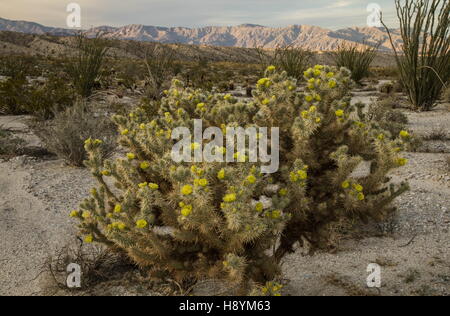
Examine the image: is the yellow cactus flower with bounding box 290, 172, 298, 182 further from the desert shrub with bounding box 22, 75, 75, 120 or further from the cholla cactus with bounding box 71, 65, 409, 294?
the desert shrub with bounding box 22, 75, 75, 120

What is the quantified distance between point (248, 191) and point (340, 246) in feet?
5.85

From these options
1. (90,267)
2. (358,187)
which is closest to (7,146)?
(90,267)

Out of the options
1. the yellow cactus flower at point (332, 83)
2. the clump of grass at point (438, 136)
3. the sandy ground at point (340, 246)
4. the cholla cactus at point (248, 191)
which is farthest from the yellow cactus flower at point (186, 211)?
the clump of grass at point (438, 136)

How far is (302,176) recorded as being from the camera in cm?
241

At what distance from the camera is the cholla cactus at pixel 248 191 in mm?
2273

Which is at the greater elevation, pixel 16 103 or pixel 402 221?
pixel 16 103

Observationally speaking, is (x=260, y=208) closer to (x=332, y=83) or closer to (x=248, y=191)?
(x=248, y=191)

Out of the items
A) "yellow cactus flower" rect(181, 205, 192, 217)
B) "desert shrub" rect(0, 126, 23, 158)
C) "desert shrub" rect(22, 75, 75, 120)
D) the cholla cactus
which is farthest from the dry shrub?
"desert shrub" rect(22, 75, 75, 120)

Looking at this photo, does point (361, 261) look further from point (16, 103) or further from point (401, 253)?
point (16, 103)

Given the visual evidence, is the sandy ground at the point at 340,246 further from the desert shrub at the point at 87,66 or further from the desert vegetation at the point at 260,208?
the desert shrub at the point at 87,66

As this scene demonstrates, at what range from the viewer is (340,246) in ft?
11.5

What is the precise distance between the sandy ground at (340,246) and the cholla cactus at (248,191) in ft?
1.25

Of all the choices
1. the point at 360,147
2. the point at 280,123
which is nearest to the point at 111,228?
the point at 280,123
